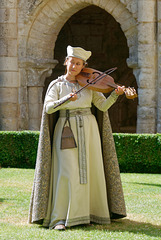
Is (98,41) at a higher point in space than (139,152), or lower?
higher

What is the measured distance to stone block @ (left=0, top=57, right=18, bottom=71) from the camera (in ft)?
43.8

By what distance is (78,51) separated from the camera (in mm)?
5918

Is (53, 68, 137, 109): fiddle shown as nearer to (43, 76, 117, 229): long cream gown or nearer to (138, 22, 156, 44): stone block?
(43, 76, 117, 229): long cream gown

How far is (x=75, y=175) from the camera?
18.9 feet

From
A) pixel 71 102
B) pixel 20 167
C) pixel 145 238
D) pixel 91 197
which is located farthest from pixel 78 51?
pixel 20 167

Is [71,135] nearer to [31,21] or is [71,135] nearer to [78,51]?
[78,51]

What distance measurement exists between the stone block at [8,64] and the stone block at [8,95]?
0.48 m

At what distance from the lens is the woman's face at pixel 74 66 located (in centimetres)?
595

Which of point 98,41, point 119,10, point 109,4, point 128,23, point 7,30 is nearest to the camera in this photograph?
point 128,23

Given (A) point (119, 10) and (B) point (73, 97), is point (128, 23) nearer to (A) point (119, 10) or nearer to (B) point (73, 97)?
(A) point (119, 10)

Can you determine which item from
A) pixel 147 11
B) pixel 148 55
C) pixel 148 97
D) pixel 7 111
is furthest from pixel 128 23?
pixel 7 111

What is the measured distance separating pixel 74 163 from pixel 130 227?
0.90 meters

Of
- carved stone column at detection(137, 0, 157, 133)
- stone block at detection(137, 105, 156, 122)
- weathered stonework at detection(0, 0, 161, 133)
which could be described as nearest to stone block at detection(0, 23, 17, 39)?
weathered stonework at detection(0, 0, 161, 133)

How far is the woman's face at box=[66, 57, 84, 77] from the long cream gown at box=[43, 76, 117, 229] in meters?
0.12
